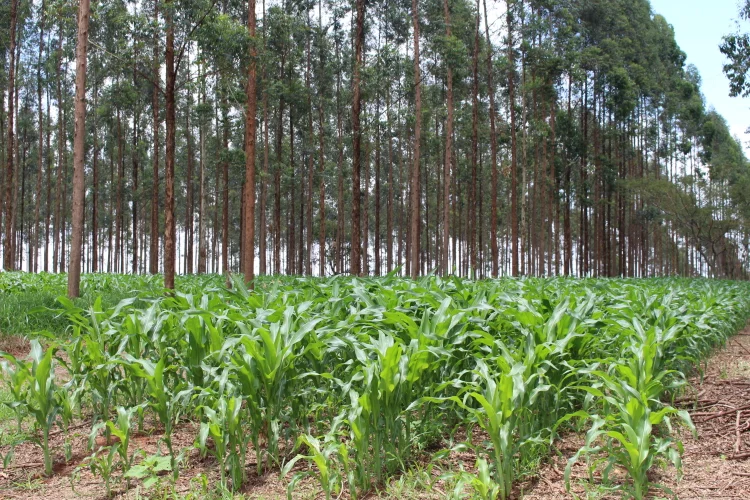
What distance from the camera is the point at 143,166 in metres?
39.3

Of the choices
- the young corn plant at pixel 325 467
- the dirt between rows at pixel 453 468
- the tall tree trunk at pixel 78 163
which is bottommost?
the dirt between rows at pixel 453 468

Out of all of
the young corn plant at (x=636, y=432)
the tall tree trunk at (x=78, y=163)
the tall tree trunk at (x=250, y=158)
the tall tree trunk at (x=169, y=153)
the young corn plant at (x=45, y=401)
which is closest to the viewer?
the young corn plant at (x=636, y=432)

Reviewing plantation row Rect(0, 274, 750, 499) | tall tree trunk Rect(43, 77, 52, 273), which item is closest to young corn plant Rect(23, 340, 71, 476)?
plantation row Rect(0, 274, 750, 499)

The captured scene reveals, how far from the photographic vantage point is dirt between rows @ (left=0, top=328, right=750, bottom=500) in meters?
2.72

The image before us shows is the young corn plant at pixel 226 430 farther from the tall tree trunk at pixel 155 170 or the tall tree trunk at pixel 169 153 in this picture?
the tall tree trunk at pixel 155 170

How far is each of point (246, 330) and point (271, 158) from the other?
91.1 ft

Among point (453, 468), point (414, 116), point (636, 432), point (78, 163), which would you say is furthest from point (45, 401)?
point (414, 116)

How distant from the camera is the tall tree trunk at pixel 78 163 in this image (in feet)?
31.7

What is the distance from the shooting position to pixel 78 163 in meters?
9.79

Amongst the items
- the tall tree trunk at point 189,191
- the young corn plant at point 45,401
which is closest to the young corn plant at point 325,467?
the young corn plant at point 45,401

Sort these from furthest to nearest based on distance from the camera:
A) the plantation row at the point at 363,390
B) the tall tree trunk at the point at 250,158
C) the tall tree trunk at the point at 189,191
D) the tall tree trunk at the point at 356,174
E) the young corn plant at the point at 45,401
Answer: the tall tree trunk at the point at 189,191 → the tall tree trunk at the point at 356,174 → the tall tree trunk at the point at 250,158 → the young corn plant at the point at 45,401 → the plantation row at the point at 363,390

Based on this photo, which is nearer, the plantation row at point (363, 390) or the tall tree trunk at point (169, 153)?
the plantation row at point (363, 390)

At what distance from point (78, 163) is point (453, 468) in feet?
29.6

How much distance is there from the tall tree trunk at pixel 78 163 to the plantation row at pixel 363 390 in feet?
19.4
